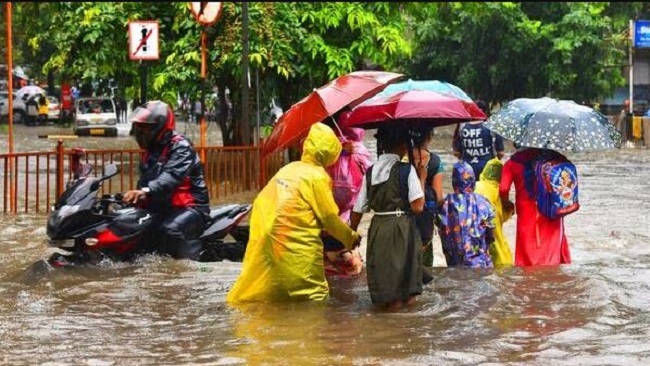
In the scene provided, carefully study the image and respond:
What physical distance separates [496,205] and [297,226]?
2532 mm

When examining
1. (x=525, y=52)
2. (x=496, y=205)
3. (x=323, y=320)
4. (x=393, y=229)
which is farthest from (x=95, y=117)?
(x=393, y=229)

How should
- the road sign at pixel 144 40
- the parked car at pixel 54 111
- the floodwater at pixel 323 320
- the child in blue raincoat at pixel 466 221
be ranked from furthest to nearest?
the parked car at pixel 54 111 → the road sign at pixel 144 40 → the child in blue raincoat at pixel 466 221 → the floodwater at pixel 323 320

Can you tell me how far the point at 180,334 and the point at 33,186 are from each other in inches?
471

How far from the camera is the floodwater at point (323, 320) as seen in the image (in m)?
6.46

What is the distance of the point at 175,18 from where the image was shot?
2100cm

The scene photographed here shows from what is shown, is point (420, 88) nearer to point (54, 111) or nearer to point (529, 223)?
point (529, 223)

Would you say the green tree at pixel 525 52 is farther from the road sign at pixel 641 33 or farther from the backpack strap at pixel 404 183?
the backpack strap at pixel 404 183

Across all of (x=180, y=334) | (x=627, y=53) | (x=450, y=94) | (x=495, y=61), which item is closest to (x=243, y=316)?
(x=180, y=334)

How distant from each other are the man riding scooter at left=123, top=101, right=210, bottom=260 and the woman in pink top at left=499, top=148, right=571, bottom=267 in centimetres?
262

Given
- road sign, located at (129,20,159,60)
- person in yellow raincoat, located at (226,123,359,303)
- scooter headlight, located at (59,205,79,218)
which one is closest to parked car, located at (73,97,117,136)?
road sign, located at (129,20,159,60)

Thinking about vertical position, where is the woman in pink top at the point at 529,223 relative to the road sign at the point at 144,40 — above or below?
below

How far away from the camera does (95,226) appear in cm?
904

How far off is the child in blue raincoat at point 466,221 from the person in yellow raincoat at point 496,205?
375mm

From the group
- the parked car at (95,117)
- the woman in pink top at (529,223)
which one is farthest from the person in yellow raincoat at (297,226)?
the parked car at (95,117)
